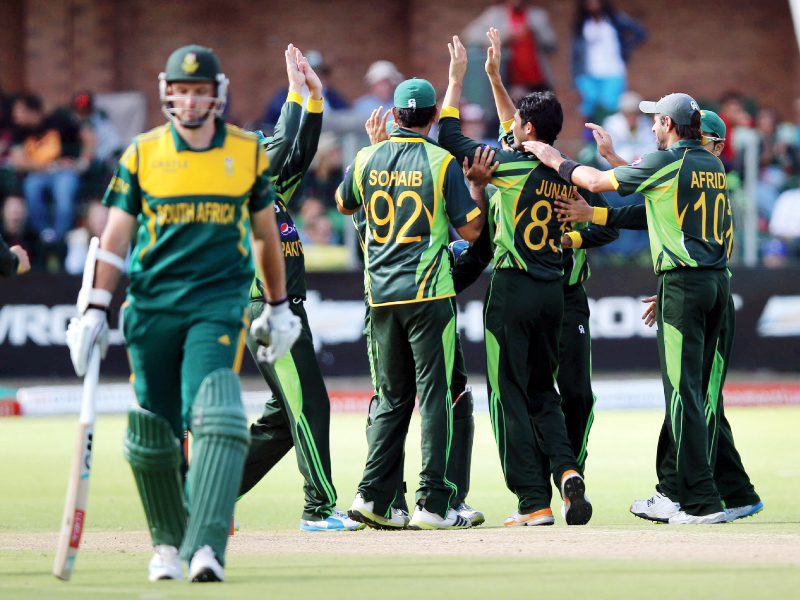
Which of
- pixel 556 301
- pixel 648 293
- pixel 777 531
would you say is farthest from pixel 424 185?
pixel 648 293

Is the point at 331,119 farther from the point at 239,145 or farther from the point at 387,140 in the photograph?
the point at 239,145

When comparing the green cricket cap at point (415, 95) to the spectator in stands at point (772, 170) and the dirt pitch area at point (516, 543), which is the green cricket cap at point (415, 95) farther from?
the spectator in stands at point (772, 170)

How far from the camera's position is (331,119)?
16031mm

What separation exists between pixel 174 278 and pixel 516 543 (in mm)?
2131

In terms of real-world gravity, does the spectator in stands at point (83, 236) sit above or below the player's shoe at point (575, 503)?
above


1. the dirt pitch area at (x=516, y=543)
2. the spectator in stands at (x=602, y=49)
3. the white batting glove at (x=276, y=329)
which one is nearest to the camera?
→ the white batting glove at (x=276, y=329)

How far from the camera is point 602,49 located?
784 inches

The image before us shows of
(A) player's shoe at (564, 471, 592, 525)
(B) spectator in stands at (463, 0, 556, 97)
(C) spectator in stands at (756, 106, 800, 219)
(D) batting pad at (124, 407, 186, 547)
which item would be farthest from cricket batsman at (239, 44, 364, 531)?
(B) spectator in stands at (463, 0, 556, 97)

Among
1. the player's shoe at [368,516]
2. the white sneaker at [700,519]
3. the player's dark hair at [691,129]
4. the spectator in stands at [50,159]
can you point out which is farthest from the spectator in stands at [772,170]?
the player's shoe at [368,516]

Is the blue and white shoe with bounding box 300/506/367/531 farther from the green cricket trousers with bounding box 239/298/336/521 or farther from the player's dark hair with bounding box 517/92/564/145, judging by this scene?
the player's dark hair with bounding box 517/92/564/145

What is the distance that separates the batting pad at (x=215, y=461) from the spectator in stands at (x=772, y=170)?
12.1 meters

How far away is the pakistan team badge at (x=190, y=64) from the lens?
4.99 m

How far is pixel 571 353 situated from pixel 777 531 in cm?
179

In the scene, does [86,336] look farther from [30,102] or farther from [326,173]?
[30,102]
